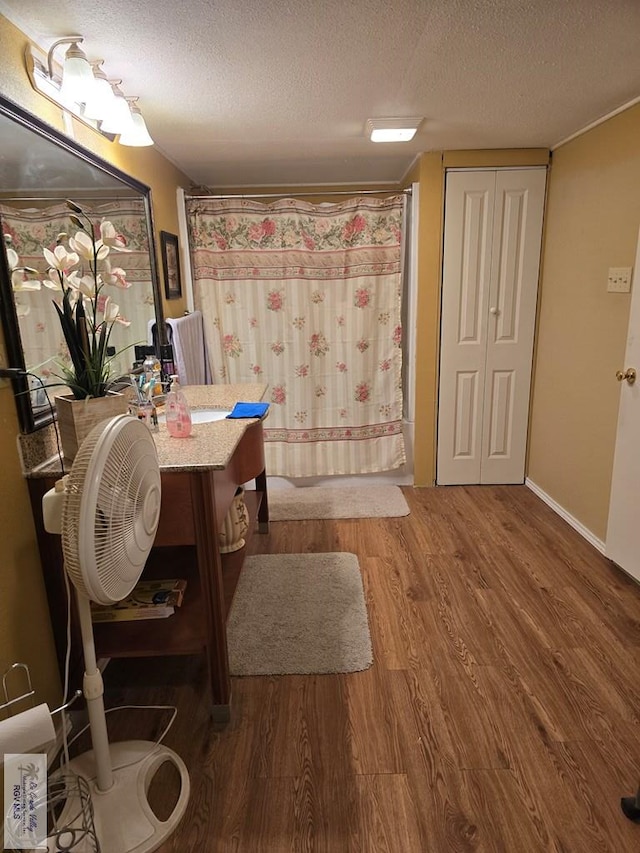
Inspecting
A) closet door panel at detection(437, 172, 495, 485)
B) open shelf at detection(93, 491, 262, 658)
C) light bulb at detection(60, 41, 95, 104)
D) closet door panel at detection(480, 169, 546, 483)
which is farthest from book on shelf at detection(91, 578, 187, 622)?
closet door panel at detection(480, 169, 546, 483)

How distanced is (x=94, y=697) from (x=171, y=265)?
7.42 feet

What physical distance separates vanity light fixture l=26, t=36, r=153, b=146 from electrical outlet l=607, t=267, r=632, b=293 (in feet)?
7.03

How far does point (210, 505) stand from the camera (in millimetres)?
1478

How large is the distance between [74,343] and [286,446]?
2119mm

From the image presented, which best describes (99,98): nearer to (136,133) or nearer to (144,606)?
(136,133)

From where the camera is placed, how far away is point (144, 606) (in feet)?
5.44

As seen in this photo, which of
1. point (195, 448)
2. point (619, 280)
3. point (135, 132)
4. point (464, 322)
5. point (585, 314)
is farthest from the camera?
point (464, 322)

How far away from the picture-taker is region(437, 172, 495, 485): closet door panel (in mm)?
3100

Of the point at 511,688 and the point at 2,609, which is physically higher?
the point at 2,609

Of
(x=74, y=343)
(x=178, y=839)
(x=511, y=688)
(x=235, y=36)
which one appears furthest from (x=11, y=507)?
(x=511, y=688)

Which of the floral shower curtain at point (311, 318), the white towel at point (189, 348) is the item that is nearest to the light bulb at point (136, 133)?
the white towel at point (189, 348)

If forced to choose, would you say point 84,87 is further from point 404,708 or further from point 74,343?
point 404,708

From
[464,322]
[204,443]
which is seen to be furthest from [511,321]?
[204,443]

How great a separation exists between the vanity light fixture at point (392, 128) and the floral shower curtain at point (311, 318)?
0.53 metres
